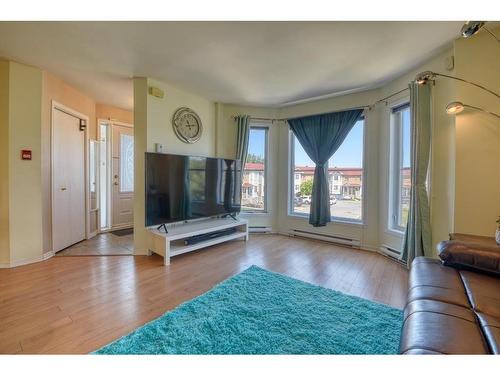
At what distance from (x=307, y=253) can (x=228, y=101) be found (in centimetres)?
281

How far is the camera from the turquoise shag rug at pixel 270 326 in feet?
4.69

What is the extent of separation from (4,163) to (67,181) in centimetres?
80

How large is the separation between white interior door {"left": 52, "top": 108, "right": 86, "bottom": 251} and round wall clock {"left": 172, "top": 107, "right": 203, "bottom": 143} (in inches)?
60.3

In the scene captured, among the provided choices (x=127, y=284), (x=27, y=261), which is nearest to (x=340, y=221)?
(x=127, y=284)

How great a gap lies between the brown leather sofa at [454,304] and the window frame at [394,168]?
1703mm

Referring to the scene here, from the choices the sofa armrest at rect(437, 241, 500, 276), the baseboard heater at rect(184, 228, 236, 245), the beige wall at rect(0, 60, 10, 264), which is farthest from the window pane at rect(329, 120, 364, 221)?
the beige wall at rect(0, 60, 10, 264)

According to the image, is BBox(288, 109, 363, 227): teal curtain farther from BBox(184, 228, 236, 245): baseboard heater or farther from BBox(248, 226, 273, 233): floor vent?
BBox(184, 228, 236, 245): baseboard heater

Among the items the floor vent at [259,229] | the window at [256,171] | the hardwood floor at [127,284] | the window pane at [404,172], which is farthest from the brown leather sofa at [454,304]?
the window at [256,171]

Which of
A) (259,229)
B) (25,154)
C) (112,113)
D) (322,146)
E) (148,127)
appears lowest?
(259,229)

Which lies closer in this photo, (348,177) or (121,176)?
(348,177)

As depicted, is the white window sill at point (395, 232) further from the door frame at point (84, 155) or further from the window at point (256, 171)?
the door frame at point (84, 155)

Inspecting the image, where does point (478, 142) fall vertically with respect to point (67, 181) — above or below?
above

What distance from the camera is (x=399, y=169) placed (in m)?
3.19

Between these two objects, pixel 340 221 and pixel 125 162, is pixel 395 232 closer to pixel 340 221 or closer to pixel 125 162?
pixel 340 221
